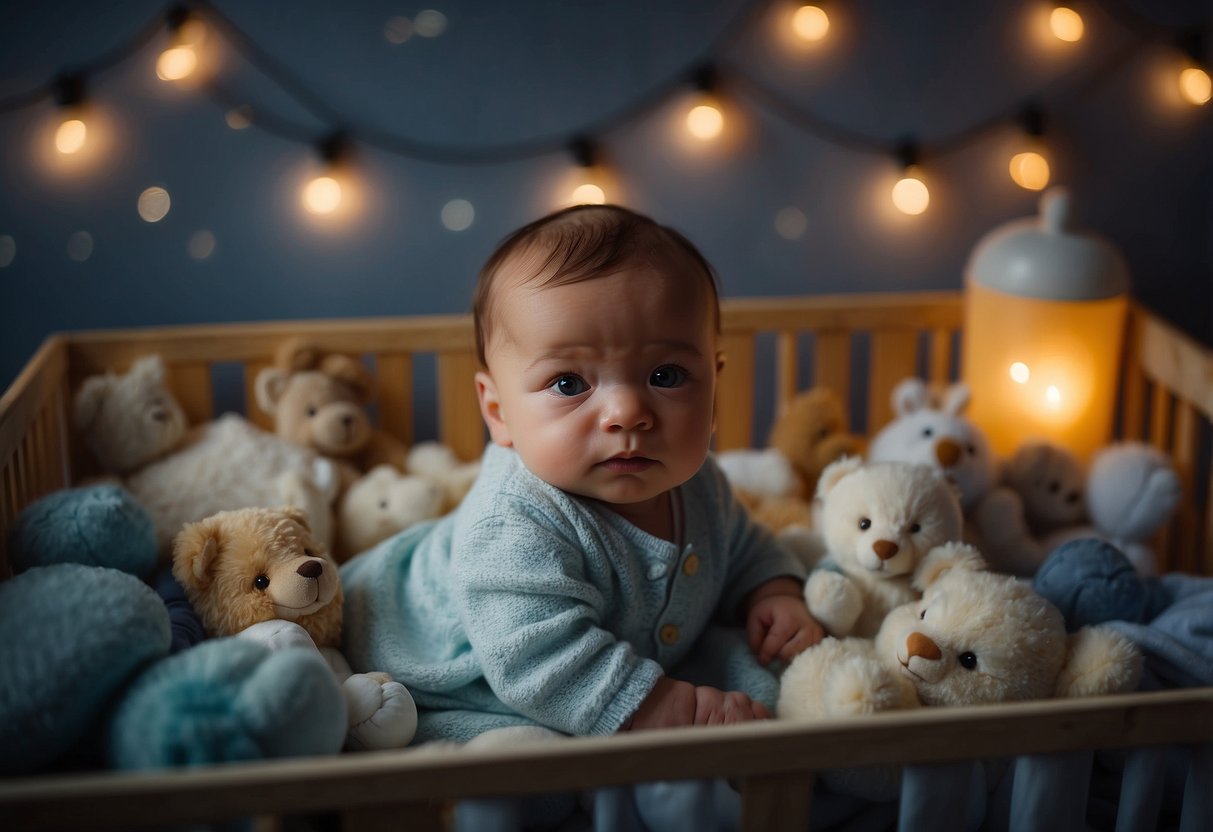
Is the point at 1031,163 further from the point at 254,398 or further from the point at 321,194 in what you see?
the point at 254,398

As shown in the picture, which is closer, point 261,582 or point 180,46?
point 261,582

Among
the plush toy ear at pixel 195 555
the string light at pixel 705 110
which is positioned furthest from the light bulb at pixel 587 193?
the plush toy ear at pixel 195 555

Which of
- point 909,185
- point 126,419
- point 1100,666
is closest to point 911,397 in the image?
point 909,185

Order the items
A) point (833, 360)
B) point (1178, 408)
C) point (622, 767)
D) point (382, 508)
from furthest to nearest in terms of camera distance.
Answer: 1. point (833, 360)
2. point (1178, 408)
3. point (382, 508)
4. point (622, 767)

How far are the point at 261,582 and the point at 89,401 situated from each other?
0.52 metres

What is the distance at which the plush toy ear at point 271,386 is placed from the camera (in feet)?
5.42

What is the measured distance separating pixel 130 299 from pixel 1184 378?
5.08 ft

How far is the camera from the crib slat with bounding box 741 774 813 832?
894 mm

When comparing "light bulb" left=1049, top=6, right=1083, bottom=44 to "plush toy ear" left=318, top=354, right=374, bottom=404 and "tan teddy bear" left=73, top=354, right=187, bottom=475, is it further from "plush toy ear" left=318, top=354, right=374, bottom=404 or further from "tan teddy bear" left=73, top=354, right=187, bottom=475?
"tan teddy bear" left=73, top=354, right=187, bottom=475

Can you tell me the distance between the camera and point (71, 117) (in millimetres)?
1713

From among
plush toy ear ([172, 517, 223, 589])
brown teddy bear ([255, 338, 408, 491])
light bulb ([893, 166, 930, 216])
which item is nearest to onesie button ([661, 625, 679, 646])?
plush toy ear ([172, 517, 223, 589])

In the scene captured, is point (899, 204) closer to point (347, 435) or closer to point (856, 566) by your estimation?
point (856, 566)

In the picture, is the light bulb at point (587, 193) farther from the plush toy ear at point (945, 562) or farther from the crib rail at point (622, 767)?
the crib rail at point (622, 767)

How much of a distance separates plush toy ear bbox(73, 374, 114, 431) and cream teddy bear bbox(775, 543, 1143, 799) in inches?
38.7
